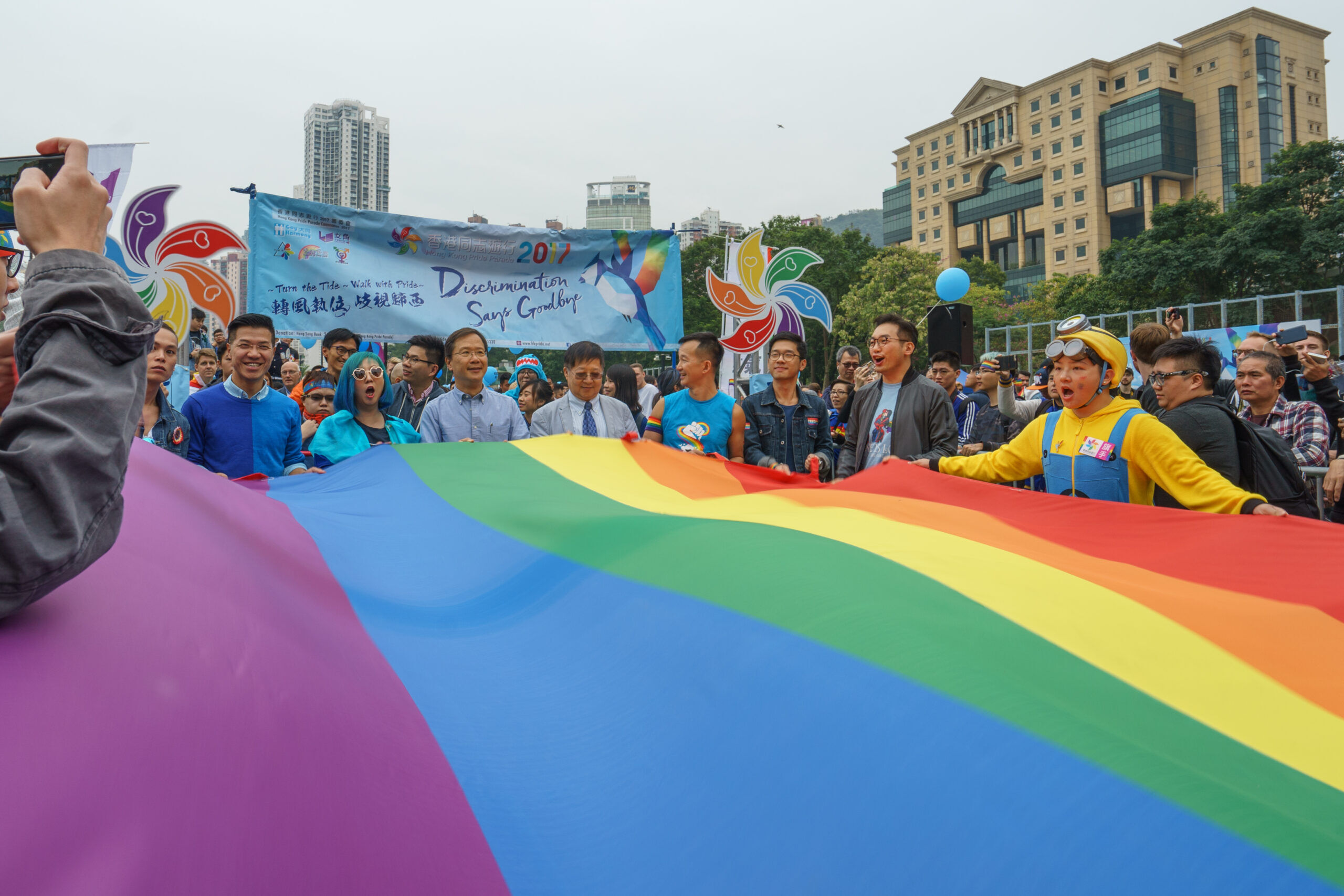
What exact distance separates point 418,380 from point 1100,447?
14.7 ft

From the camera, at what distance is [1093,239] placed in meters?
75.4

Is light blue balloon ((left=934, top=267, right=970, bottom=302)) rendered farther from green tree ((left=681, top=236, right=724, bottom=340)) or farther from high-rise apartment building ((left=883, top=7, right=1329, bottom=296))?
high-rise apartment building ((left=883, top=7, right=1329, bottom=296))

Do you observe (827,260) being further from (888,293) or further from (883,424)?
(883,424)

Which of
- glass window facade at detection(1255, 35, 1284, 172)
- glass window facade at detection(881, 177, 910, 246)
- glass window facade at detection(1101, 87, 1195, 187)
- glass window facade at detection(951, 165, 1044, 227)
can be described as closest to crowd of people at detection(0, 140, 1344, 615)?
glass window facade at detection(1101, 87, 1195, 187)

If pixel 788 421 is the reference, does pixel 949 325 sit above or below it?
above

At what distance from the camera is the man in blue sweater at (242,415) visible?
4.46 metres

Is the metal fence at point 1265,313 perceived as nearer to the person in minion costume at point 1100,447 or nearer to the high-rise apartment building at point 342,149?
the person in minion costume at point 1100,447

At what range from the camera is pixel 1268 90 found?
72000mm

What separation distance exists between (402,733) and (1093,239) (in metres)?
85.7

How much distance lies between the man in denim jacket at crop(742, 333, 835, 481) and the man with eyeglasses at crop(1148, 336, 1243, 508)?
1.94 m

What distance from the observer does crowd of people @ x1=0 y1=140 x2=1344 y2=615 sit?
95 cm

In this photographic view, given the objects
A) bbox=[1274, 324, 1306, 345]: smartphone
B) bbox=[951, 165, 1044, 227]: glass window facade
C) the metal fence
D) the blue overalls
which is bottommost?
the blue overalls

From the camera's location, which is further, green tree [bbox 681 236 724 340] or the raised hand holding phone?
green tree [bbox 681 236 724 340]

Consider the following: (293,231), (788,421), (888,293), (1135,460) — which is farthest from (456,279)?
(888,293)
